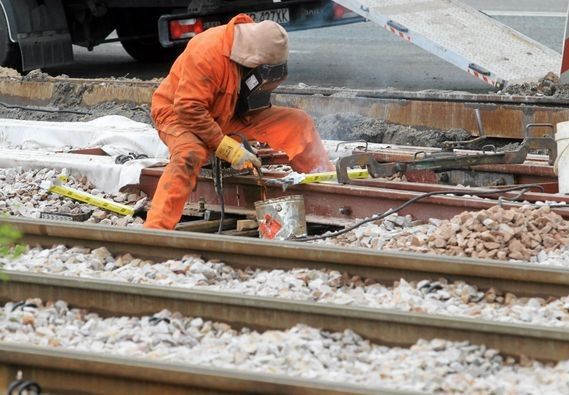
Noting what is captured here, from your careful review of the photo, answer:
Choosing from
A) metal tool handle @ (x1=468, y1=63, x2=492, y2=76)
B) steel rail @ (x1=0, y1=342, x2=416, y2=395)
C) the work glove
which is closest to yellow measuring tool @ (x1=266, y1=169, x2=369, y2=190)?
the work glove

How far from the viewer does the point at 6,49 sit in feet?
40.9

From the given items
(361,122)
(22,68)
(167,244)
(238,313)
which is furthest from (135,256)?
(22,68)

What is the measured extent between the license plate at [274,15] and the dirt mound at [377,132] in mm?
3153

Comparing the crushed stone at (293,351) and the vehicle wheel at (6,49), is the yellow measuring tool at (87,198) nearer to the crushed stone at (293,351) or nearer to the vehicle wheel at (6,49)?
the crushed stone at (293,351)

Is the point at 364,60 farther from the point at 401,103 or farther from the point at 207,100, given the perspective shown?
the point at 207,100

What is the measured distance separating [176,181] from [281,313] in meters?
2.13

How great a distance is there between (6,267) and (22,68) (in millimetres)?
6744

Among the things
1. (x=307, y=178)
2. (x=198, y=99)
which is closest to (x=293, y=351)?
(x=307, y=178)

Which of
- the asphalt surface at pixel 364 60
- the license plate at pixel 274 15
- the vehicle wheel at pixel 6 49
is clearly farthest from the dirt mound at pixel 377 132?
the vehicle wheel at pixel 6 49

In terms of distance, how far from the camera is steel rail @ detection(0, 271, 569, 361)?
4934 mm

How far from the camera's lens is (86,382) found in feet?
15.4

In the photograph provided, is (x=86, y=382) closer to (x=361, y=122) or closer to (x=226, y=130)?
(x=226, y=130)

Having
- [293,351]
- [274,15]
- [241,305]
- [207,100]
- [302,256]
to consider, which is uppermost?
[274,15]

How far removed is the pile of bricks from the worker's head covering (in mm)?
1496
